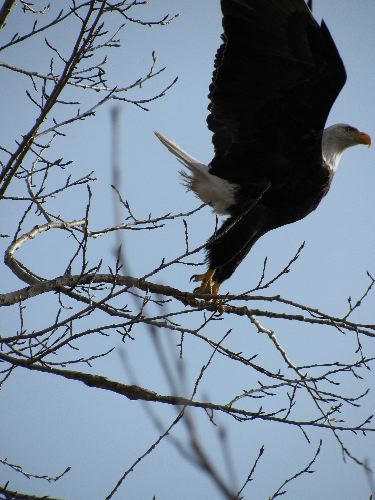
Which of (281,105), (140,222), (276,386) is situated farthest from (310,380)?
(281,105)

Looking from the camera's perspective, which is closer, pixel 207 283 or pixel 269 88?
pixel 269 88

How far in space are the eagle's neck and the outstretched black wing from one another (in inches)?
16.7

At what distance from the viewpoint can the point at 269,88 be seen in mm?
4641

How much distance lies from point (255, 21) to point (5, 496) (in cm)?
328

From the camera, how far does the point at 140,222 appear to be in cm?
367

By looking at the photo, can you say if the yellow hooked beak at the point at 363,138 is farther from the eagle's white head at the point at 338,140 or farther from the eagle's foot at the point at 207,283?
the eagle's foot at the point at 207,283

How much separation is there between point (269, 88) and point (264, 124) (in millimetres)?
267

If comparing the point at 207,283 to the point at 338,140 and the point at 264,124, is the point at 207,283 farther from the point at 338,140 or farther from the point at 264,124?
the point at 338,140

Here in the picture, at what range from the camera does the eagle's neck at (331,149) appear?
17.5 feet

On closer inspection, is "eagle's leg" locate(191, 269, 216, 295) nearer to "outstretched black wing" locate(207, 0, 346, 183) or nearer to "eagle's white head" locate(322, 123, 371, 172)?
"outstretched black wing" locate(207, 0, 346, 183)

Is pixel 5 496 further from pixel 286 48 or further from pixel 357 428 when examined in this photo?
pixel 286 48

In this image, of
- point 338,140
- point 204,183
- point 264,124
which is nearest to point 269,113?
point 264,124

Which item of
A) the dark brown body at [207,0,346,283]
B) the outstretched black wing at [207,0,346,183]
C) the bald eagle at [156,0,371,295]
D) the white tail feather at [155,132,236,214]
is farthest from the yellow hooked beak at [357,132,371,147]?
the white tail feather at [155,132,236,214]

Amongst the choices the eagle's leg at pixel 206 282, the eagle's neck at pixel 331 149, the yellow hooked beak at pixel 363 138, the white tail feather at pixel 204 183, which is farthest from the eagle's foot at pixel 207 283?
the yellow hooked beak at pixel 363 138
